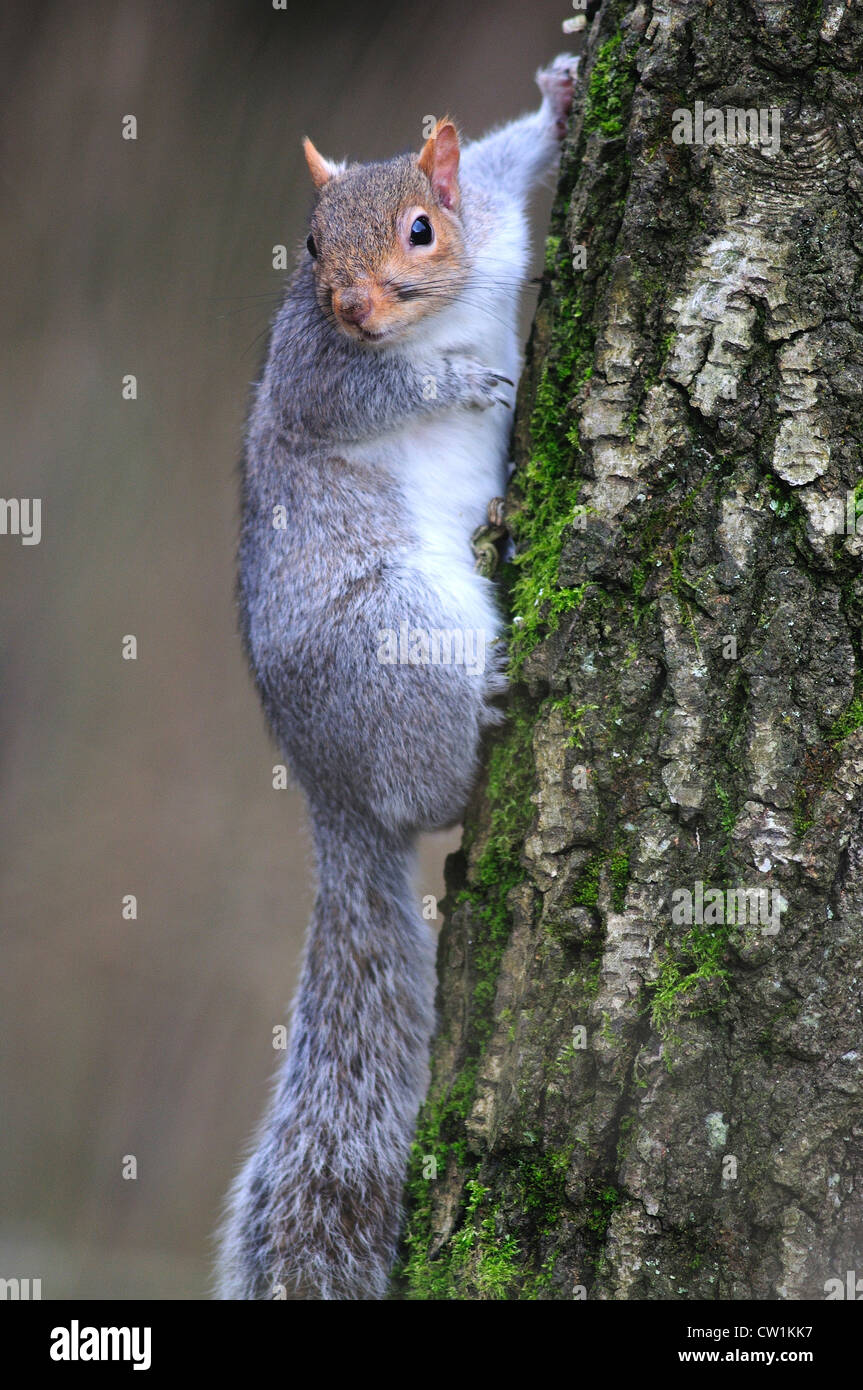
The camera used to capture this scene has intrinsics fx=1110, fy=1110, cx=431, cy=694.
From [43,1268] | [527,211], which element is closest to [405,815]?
[527,211]

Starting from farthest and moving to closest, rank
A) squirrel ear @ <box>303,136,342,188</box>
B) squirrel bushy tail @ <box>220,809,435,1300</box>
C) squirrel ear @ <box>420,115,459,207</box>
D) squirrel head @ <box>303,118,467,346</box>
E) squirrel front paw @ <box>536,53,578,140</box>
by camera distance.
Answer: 1. squirrel front paw @ <box>536,53,578,140</box>
2. squirrel ear @ <box>303,136,342,188</box>
3. squirrel ear @ <box>420,115,459,207</box>
4. squirrel head @ <box>303,118,467,346</box>
5. squirrel bushy tail @ <box>220,809,435,1300</box>

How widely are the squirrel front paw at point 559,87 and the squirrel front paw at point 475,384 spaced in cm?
80

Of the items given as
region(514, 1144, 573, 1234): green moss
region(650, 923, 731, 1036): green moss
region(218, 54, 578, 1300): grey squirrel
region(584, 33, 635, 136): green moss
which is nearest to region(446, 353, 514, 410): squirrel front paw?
region(218, 54, 578, 1300): grey squirrel

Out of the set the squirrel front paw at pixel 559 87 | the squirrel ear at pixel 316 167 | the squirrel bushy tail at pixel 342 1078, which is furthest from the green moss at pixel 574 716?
the squirrel front paw at pixel 559 87

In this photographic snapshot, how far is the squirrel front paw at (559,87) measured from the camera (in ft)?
10.0

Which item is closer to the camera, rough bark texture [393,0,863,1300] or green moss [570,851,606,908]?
rough bark texture [393,0,863,1300]

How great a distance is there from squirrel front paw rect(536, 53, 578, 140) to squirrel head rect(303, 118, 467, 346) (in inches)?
19.6

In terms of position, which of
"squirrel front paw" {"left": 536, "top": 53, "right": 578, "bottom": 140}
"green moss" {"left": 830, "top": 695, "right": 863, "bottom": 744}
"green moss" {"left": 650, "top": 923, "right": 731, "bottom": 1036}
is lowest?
"green moss" {"left": 650, "top": 923, "right": 731, "bottom": 1036}

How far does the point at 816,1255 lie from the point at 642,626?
99cm

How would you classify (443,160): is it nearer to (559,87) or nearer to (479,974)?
(559,87)

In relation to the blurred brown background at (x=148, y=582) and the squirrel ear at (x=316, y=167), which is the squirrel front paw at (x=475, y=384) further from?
the blurred brown background at (x=148, y=582)

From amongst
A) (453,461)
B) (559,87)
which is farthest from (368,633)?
(559,87)

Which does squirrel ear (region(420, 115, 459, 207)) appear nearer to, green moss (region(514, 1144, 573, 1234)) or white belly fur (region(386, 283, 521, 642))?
white belly fur (region(386, 283, 521, 642))

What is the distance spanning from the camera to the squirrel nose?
8.20ft
